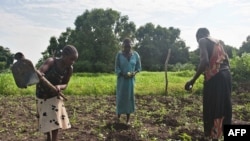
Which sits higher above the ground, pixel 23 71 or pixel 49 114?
pixel 23 71

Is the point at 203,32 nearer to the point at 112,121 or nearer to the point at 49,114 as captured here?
the point at 49,114

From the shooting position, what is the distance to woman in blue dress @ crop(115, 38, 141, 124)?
7.78 meters

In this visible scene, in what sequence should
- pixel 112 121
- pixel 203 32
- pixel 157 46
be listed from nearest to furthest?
pixel 203 32, pixel 112 121, pixel 157 46

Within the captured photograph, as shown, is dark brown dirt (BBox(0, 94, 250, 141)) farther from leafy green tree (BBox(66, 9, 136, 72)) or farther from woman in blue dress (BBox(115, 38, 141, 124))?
leafy green tree (BBox(66, 9, 136, 72))

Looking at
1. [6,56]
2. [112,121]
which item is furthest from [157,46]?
[112,121]

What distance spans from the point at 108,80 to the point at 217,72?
1289 cm

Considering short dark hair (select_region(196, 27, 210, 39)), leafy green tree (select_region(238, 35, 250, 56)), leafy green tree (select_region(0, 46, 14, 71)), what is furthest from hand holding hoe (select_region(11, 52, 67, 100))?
leafy green tree (select_region(0, 46, 14, 71))

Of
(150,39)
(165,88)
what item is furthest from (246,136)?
(150,39)

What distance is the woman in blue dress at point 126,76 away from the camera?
7.78 meters

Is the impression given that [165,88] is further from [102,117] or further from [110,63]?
[110,63]

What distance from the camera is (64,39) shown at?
45438 millimetres

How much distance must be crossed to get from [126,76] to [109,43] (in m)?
32.9

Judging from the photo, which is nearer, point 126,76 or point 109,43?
point 126,76

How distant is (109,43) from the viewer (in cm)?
4047
